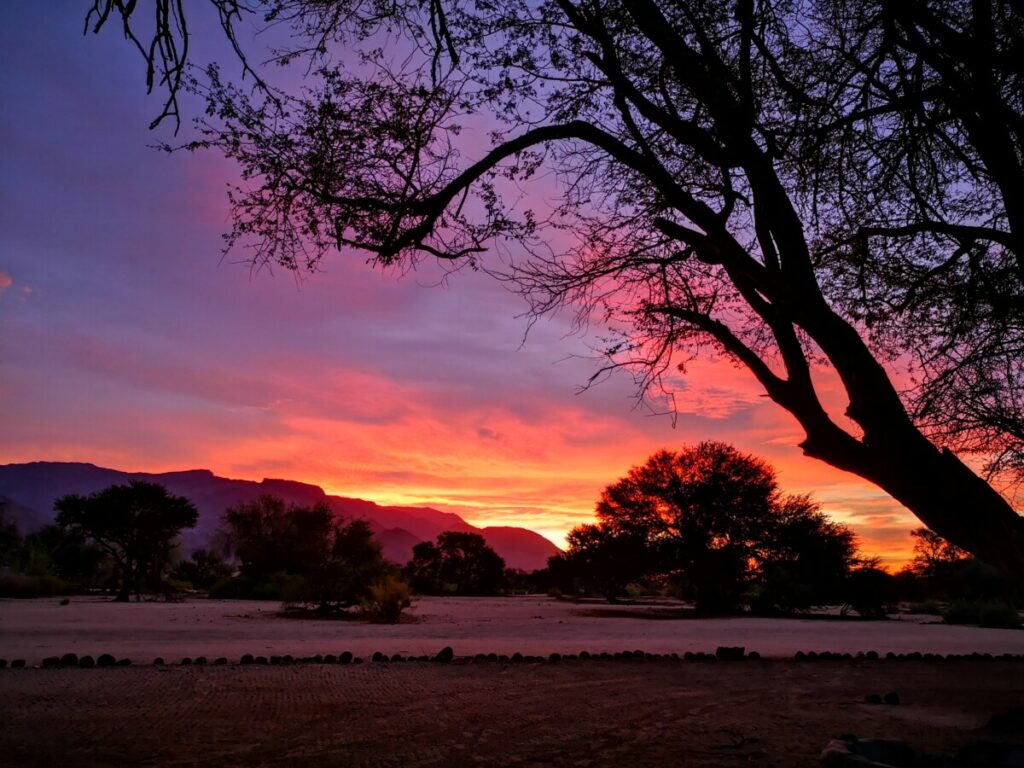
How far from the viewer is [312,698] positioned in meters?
6.20

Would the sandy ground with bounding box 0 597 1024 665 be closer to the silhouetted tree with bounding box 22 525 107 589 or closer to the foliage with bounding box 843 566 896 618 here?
the foliage with bounding box 843 566 896 618

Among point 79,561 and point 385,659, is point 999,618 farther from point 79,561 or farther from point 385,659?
point 79,561

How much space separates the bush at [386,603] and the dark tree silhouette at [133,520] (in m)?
13.3

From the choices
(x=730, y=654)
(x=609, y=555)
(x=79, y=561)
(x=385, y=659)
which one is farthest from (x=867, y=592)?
(x=79, y=561)

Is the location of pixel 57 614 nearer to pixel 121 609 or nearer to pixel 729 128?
pixel 121 609

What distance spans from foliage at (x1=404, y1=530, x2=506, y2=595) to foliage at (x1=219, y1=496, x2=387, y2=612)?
11.3 ft

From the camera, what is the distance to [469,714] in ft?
18.6

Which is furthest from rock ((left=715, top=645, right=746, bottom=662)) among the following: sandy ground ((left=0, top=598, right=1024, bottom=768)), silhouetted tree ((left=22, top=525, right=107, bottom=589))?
silhouetted tree ((left=22, top=525, right=107, bottom=589))

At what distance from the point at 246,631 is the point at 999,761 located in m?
12.6

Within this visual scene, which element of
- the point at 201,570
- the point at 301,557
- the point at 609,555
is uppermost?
the point at 609,555

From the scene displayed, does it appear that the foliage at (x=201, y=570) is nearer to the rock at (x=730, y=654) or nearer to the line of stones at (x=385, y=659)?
the line of stones at (x=385, y=659)

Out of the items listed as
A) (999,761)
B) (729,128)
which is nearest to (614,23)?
(729,128)

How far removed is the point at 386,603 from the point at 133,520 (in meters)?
16.5

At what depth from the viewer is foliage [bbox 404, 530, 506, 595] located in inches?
1658
